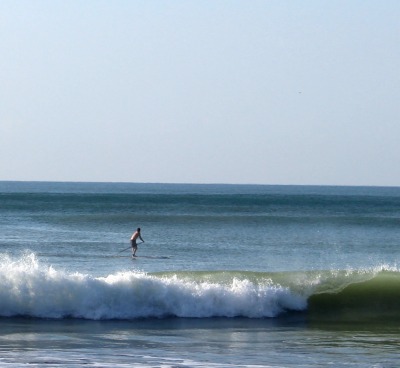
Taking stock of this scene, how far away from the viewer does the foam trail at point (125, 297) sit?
890 inches

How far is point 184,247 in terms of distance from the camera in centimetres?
3812

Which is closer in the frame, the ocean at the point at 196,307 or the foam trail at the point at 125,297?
the ocean at the point at 196,307

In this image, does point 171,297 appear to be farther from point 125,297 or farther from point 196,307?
point 125,297

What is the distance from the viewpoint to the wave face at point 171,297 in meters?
22.7

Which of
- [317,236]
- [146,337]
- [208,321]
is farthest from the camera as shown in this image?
[317,236]

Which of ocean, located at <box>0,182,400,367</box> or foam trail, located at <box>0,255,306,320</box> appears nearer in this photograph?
ocean, located at <box>0,182,400,367</box>

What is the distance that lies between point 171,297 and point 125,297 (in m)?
1.12

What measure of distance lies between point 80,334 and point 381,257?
18391 mm

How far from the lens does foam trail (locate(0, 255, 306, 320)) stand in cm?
2259

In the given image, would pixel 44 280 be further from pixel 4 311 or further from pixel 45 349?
pixel 45 349

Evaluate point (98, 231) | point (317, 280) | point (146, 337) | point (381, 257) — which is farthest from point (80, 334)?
point (98, 231)

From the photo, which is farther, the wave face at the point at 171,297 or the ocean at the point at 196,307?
the wave face at the point at 171,297

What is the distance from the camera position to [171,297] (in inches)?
922

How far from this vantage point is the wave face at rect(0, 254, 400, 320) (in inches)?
893
